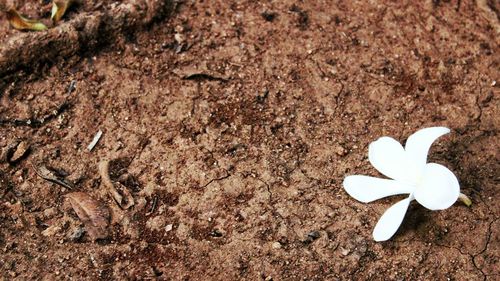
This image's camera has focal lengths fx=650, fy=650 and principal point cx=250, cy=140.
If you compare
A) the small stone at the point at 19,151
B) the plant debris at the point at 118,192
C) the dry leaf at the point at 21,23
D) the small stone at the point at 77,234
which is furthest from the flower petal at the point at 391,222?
the dry leaf at the point at 21,23

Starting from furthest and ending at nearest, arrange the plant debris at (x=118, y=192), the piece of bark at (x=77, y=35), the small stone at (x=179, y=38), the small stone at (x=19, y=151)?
the small stone at (x=179, y=38), the piece of bark at (x=77, y=35), the small stone at (x=19, y=151), the plant debris at (x=118, y=192)

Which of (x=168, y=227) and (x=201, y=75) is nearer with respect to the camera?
(x=168, y=227)

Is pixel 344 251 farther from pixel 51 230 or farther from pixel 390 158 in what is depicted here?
pixel 51 230

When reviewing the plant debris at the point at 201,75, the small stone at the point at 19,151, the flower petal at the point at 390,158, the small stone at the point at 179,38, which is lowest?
the flower petal at the point at 390,158

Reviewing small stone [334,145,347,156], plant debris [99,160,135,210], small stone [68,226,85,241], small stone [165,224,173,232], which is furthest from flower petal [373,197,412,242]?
small stone [68,226,85,241]

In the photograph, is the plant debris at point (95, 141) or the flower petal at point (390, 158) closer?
the flower petal at point (390, 158)

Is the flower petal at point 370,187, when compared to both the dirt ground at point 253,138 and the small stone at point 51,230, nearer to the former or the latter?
the dirt ground at point 253,138

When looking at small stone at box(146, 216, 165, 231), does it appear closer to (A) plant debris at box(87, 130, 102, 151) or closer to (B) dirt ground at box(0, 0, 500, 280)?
(B) dirt ground at box(0, 0, 500, 280)

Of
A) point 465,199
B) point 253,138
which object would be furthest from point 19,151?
point 465,199
